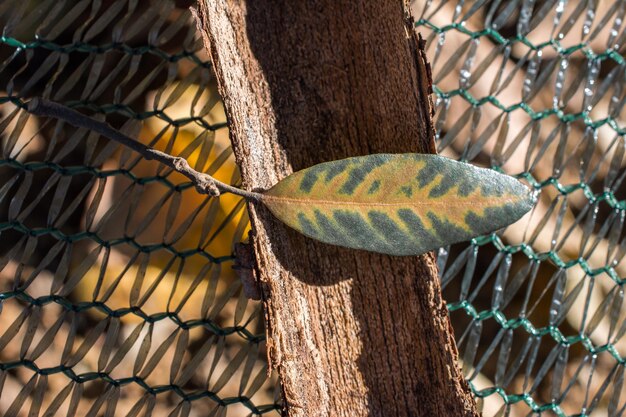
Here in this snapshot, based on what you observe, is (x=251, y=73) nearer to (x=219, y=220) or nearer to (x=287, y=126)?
(x=287, y=126)

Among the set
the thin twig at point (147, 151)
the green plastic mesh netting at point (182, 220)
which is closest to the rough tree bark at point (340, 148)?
the thin twig at point (147, 151)

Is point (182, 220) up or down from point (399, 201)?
up

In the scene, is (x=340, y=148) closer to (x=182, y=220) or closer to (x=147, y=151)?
(x=147, y=151)

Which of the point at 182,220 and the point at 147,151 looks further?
the point at 182,220

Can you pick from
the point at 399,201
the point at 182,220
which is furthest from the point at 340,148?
the point at 182,220
